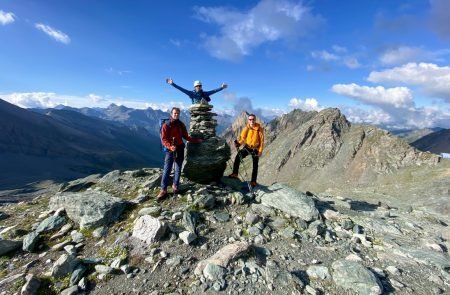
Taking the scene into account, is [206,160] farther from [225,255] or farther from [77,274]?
[77,274]

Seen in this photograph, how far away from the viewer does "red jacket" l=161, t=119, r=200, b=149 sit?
1603cm

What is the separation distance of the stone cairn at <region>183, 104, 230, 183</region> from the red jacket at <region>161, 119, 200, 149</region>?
2.55 meters

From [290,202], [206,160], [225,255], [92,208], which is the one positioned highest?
[206,160]

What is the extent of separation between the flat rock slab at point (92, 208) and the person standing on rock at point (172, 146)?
228 cm

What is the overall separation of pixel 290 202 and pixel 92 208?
33.1 feet

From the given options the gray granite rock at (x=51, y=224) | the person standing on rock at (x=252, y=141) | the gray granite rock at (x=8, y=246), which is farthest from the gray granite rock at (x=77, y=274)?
the person standing on rock at (x=252, y=141)

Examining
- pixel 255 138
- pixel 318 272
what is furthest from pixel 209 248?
pixel 255 138

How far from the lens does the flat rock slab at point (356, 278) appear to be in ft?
34.0

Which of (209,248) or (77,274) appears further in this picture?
(209,248)

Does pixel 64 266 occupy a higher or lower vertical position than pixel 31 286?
higher

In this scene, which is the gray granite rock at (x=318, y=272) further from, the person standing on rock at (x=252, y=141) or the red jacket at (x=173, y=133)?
the red jacket at (x=173, y=133)

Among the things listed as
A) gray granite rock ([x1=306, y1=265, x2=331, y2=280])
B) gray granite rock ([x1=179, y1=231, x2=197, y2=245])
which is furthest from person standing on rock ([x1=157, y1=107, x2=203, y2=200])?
gray granite rock ([x1=306, y1=265, x2=331, y2=280])

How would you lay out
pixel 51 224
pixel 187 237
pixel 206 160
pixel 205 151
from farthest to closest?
pixel 205 151, pixel 206 160, pixel 51 224, pixel 187 237

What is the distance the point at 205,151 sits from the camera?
64.2 ft
